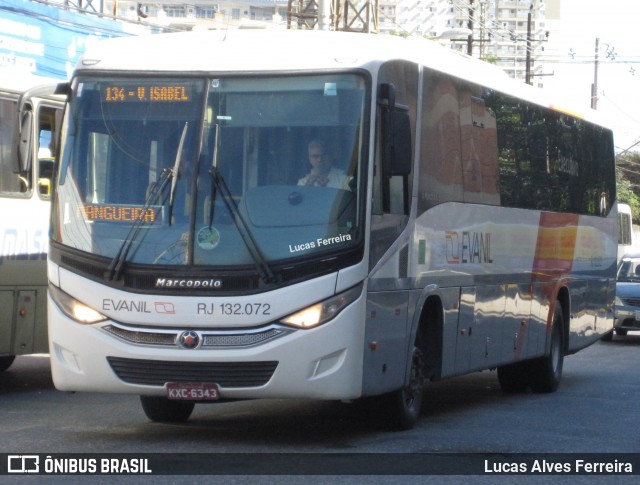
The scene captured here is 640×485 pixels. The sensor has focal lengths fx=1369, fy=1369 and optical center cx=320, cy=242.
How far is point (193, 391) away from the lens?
10039 millimetres

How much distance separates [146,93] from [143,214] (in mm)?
1007

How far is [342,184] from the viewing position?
33.5 ft

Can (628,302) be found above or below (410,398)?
below

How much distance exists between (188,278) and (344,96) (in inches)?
71.6

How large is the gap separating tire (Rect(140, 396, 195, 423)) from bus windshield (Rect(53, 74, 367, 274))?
6.08ft

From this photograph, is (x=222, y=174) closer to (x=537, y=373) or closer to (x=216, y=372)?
(x=216, y=372)

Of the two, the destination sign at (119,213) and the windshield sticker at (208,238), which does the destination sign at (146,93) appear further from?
the windshield sticker at (208,238)

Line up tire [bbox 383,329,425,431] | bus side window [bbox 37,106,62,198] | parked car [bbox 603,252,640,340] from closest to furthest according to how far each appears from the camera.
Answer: tire [bbox 383,329,425,431]
bus side window [bbox 37,106,62,198]
parked car [bbox 603,252,640,340]

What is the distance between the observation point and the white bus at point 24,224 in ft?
45.5

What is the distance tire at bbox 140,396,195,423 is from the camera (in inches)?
461

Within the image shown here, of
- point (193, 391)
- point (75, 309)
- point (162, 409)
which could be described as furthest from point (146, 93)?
point (162, 409)

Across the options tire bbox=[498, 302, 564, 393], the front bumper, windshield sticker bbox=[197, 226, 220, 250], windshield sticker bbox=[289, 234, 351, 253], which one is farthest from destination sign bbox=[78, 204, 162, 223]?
tire bbox=[498, 302, 564, 393]

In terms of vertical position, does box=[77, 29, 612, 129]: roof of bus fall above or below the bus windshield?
above

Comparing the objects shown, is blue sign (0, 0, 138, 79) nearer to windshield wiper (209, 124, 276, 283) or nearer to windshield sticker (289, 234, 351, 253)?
windshield wiper (209, 124, 276, 283)
